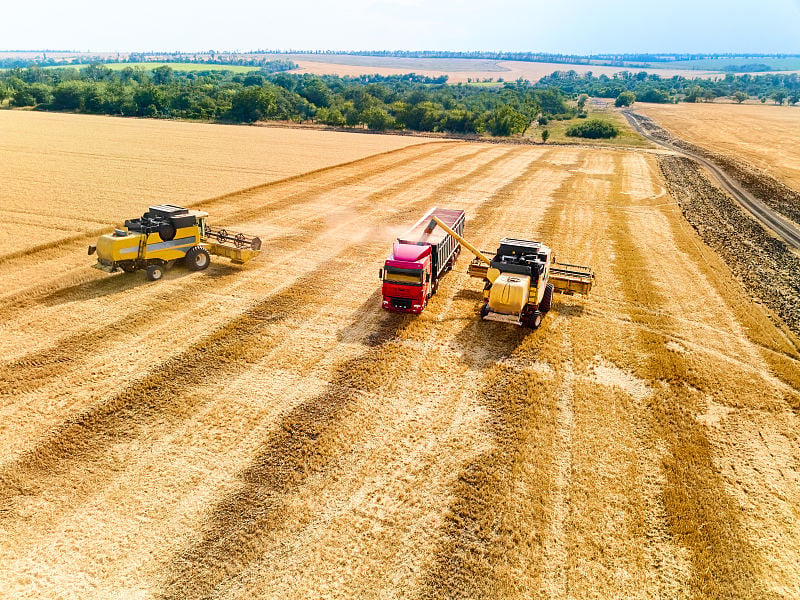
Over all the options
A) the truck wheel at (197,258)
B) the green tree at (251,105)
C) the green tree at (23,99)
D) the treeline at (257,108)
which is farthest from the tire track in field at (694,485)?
the green tree at (23,99)

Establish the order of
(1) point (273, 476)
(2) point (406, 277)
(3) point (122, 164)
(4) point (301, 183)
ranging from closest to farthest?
(1) point (273, 476), (2) point (406, 277), (4) point (301, 183), (3) point (122, 164)

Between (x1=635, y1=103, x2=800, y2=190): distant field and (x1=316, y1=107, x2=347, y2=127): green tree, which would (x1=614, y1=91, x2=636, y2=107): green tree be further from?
(x1=316, y1=107, x2=347, y2=127): green tree

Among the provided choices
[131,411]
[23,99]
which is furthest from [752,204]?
[23,99]

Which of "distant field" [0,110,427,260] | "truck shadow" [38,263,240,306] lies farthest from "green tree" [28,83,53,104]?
"truck shadow" [38,263,240,306]

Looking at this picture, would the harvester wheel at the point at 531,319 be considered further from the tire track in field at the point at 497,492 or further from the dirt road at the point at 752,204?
the dirt road at the point at 752,204

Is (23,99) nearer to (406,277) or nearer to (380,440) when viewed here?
(406,277)

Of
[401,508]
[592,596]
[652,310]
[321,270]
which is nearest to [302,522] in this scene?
[401,508]
